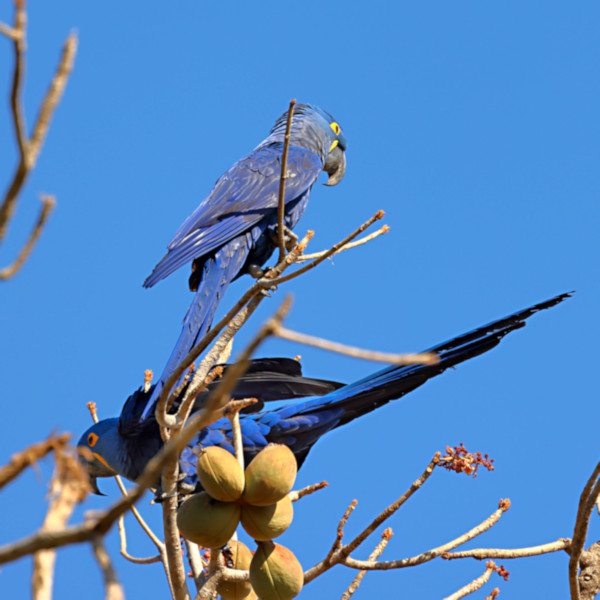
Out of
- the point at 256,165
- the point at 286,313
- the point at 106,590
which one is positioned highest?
the point at 256,165

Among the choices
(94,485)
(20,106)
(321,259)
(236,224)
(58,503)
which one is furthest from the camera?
(236,224)

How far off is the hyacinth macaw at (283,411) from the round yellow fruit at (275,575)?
0.72m

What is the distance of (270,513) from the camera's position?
9.80 ft

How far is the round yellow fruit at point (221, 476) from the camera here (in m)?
2.93

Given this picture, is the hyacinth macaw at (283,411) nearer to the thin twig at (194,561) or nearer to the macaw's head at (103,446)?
the macaw's head at (103,446)

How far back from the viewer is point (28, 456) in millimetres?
1118

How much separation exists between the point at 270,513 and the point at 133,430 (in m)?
1.41

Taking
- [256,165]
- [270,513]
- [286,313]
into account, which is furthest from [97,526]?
[256,165]

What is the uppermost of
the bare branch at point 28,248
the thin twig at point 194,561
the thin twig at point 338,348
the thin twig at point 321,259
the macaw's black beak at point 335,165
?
the macaw's black beak at point 335,165

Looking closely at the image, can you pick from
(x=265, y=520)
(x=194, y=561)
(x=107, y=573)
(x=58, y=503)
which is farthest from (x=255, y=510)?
(x=107, y=573)

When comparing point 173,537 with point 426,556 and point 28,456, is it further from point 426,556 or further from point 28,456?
point 28,456

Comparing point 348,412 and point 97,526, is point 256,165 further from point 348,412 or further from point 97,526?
point 97,526

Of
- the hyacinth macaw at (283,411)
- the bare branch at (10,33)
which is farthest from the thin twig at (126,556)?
the bare branch at (10,33)

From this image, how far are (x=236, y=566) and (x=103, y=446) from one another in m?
1.23
